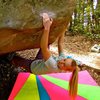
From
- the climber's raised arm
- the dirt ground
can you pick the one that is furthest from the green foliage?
the climber's raised arm

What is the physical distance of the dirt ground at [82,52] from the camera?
16.9 feet

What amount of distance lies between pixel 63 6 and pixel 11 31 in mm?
528

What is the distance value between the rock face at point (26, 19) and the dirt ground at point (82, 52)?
1.35 metres

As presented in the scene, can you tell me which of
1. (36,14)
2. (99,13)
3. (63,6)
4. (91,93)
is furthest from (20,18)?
(99,13)

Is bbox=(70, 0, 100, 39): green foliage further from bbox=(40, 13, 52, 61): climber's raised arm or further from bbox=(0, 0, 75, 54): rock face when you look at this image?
bbox=(40, 13, 52, 61): climber's raised arm

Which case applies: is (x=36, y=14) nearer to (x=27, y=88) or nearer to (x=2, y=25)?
(x=2, y=25)

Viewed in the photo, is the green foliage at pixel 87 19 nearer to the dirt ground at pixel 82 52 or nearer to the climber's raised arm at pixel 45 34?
the dirt ground at pixel 82 52

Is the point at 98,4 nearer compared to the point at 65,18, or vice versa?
the point at 65,18

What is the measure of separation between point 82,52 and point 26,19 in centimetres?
284

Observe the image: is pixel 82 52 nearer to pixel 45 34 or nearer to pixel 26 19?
pixel 45 34

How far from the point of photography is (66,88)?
13.2ft

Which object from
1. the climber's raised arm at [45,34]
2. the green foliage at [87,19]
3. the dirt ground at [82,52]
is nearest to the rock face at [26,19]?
the climber's raised arm at [45,34]

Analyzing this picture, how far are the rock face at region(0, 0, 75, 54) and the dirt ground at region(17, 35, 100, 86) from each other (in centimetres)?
135

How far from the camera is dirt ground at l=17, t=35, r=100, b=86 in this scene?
515 centimetres
